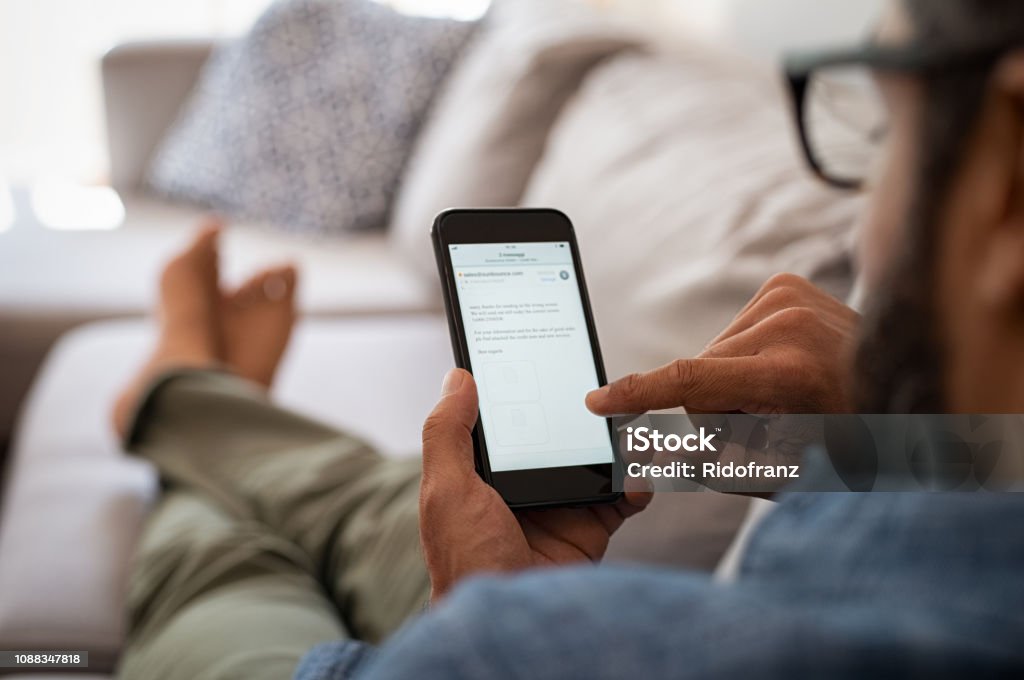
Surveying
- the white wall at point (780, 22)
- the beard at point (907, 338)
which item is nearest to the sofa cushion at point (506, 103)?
the white wall at point (780, 22)

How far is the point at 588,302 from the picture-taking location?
1.88 feet

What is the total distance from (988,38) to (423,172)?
1.21 metres

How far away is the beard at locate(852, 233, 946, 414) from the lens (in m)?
0.37

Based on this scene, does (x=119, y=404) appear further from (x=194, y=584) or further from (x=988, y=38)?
(x=988, y=38)

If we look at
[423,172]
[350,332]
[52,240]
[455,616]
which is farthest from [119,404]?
[455,616]

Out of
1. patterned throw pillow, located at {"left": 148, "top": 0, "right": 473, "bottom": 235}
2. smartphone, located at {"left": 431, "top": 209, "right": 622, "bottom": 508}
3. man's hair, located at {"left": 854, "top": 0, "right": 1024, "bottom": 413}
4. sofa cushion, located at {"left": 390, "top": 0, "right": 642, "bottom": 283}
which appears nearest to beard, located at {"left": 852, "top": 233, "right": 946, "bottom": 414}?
man's hair, located at {"left": 854, "top": 0, "right": 1024, "bottom": 413}

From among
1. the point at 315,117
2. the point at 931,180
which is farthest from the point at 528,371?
the point at 315,117

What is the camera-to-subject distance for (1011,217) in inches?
13.7

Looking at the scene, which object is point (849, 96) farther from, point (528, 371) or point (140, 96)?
point (140, 96)

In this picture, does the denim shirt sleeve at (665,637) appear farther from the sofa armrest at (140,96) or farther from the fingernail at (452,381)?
the sofa armrest at (140,96)

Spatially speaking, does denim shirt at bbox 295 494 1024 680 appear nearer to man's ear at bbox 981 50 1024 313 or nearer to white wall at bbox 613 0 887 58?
man's ear at bbox 981 50 1024 313

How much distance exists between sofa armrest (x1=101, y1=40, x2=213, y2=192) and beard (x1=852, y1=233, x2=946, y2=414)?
202 centimetres

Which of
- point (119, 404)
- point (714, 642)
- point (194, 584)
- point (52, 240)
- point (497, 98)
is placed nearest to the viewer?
point (714, 642)

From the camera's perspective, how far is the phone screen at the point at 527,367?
0.53 metres
